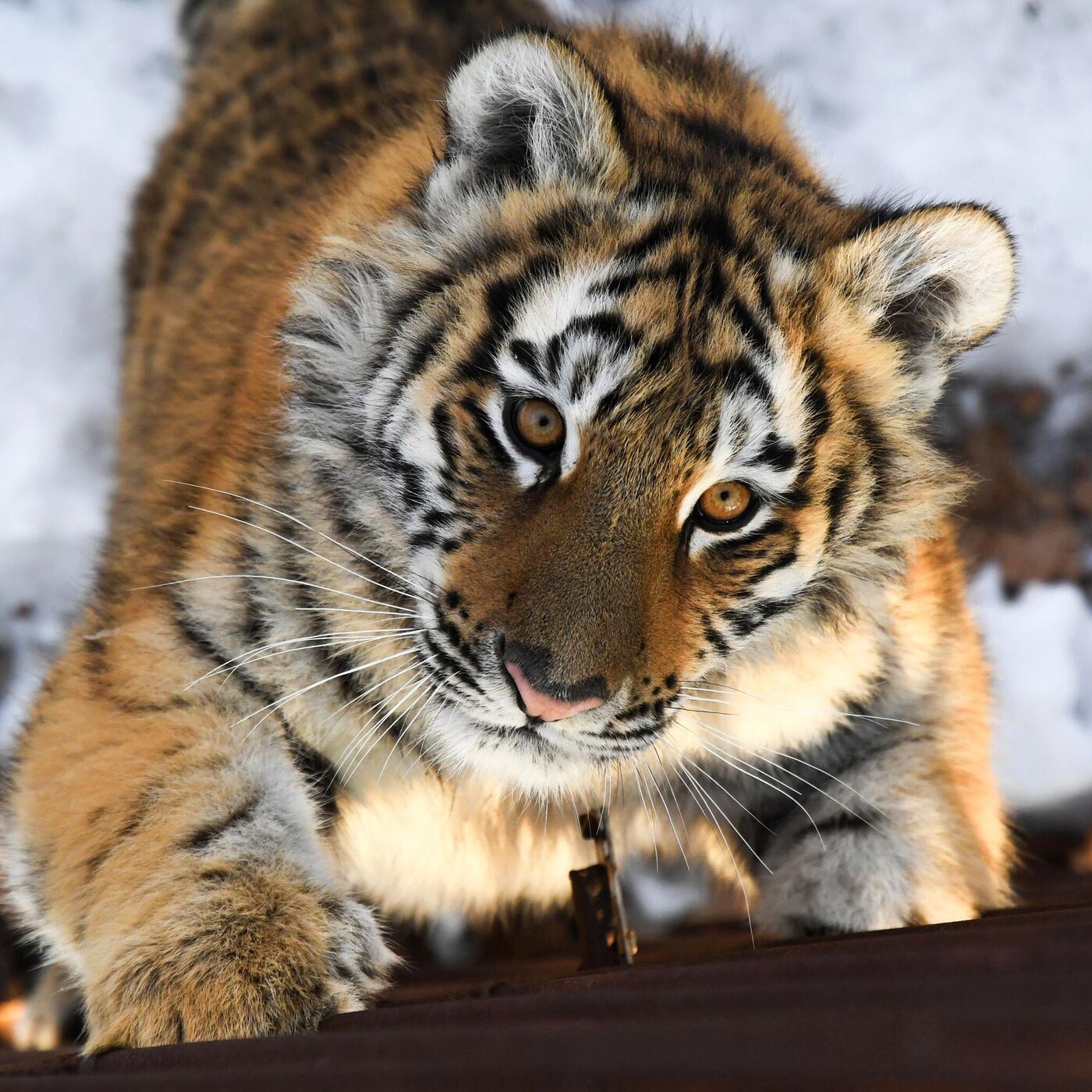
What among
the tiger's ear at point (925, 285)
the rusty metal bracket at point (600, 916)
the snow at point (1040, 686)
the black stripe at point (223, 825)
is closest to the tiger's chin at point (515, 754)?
the rusty metal bracket at point (600, 916)

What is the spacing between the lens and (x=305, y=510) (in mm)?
1327

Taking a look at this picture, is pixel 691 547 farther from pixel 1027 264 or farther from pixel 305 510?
pixel 1027 264

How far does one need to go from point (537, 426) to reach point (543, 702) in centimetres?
28

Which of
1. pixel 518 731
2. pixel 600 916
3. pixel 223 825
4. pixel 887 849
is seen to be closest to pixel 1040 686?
Answer: pixel 887 849

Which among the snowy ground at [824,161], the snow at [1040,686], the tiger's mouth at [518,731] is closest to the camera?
the tiger's mouth at [518,731]

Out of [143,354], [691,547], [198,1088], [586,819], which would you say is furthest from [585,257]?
[143,354]

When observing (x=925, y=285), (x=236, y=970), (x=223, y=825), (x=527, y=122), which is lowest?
(x=236, y=970)

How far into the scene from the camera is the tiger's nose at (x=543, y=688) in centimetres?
104

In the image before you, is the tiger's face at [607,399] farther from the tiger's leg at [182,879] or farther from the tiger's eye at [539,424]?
the tiger's leg at [182,879]

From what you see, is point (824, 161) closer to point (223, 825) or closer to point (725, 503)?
point (725, 503)

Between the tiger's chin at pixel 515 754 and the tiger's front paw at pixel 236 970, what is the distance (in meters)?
0.23

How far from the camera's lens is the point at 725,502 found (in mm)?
1132

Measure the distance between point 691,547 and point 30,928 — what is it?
909mm

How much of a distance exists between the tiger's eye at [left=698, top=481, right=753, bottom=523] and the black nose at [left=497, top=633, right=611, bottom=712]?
0.21 meters
